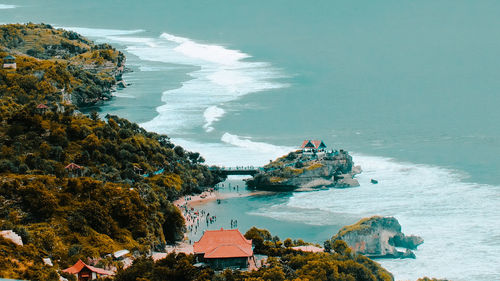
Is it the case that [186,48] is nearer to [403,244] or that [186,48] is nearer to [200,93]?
[200,93]

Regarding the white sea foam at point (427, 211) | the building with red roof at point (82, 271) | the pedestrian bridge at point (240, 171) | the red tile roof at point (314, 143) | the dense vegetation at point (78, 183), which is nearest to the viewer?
the building with red roof at point (82, 271)

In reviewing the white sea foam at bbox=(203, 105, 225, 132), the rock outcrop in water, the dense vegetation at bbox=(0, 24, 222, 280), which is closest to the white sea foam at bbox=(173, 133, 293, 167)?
the dense vegetation at bbox=(0, 24, 222, 280)

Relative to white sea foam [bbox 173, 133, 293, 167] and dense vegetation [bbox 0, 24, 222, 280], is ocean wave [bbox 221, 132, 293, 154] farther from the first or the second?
dense vegetation [bbox 0, 24, 222, 280]

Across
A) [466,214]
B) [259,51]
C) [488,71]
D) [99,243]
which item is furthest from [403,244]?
[259,51]

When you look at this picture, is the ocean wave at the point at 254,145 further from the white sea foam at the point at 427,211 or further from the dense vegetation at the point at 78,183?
the dense vegetation at the point at 78,183

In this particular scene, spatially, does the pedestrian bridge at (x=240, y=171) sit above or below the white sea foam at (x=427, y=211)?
above

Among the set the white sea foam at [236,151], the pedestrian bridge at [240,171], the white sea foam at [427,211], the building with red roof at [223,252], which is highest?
the white sea foam at [236,151]

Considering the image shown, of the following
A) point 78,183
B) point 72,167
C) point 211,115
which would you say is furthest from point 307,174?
point 211,115

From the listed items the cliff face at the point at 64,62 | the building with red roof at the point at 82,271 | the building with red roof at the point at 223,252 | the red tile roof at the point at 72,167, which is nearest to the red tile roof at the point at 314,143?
the red tile roof at the point at 72,167
